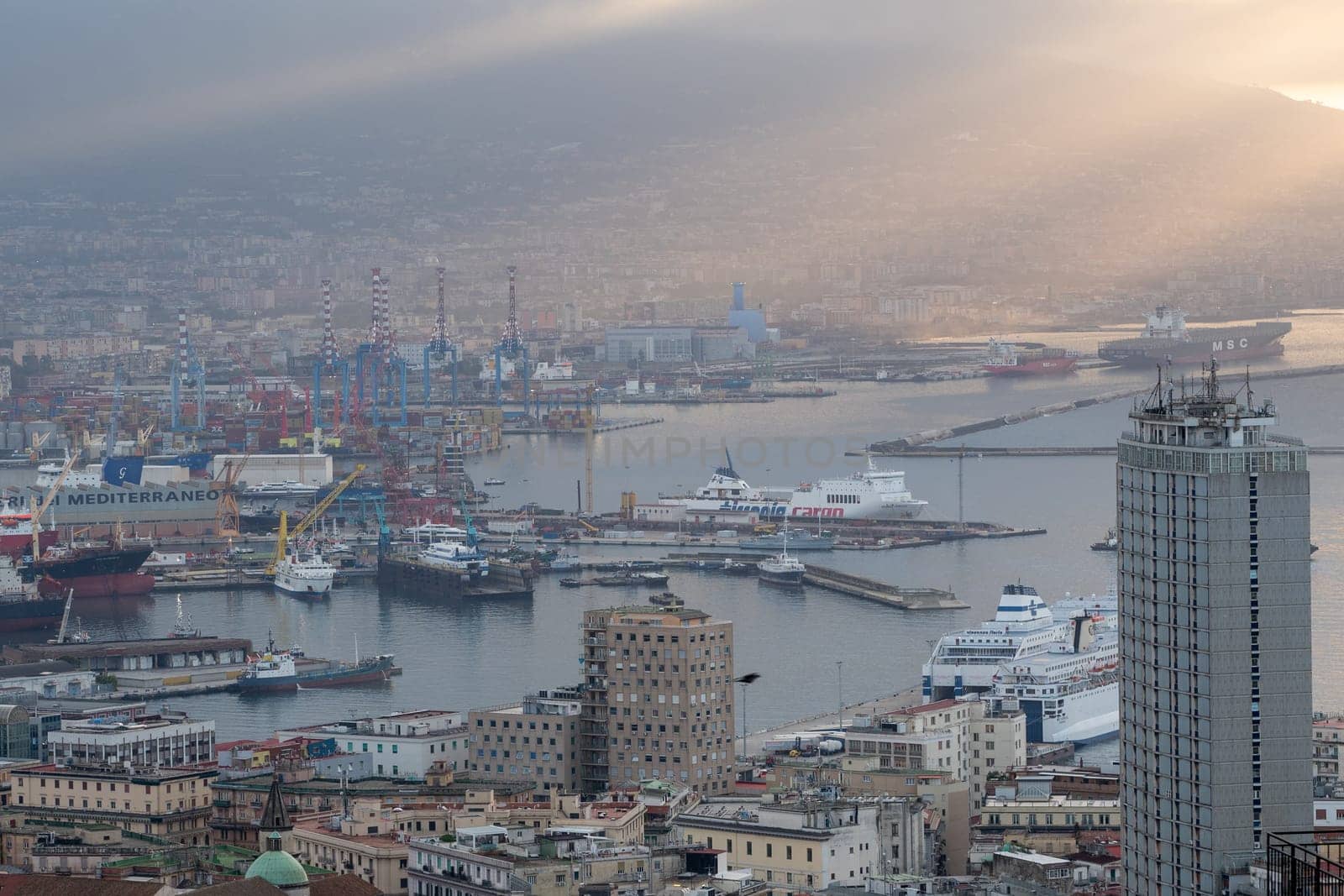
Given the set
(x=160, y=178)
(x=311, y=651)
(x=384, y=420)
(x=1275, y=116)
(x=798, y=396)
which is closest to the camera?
(x=311, y=651)

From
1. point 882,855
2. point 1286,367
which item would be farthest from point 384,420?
Answer: point 882,855

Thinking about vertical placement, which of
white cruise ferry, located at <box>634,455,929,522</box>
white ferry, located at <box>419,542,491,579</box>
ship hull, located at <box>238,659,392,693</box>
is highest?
white cruise ferry, located at <box>634,455,929,522</box>

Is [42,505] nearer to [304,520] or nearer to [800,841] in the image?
[304,520]

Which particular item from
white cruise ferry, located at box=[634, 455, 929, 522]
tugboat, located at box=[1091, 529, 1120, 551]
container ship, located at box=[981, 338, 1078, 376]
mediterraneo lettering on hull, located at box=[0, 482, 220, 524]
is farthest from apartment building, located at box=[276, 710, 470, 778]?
container ship, located at box=[981, 338, 1078, 376]

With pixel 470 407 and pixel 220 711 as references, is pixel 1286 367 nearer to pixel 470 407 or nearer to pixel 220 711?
pixel 470 407

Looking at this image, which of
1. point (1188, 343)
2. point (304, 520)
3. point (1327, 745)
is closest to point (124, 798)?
point (1327, 745)

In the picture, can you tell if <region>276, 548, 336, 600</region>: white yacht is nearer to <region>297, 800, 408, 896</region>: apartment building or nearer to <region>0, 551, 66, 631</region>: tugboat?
<region>0, 551, 66, 631</region>: tugboat

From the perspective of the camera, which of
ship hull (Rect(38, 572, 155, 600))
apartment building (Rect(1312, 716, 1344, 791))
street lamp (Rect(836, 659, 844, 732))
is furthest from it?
ship hull (Rect(38, 572, 155, 600))

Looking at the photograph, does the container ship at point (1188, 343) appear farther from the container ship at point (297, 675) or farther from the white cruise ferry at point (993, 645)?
the container ship at point (297, 675)
